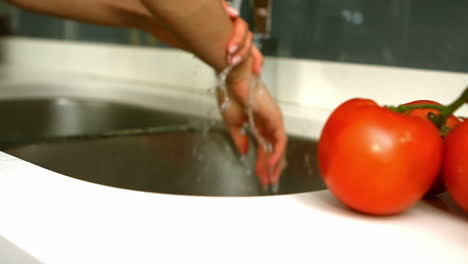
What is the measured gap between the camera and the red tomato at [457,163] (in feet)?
1.36

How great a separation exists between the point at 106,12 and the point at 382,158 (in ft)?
2.20

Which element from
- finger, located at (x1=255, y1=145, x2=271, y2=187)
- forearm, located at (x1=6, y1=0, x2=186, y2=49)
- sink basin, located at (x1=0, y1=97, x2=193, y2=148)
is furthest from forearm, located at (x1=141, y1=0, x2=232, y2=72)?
sink basin, located at (x1=0, y1=97, x2=193, y2=148)

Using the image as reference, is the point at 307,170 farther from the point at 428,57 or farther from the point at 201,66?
the point at 201,66

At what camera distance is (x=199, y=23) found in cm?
73

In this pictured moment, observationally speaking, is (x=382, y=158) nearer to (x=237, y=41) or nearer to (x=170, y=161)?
(x=237, y=41)

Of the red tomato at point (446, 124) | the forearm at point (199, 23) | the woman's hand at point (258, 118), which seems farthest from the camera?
the woman's hand at point (258, 118)

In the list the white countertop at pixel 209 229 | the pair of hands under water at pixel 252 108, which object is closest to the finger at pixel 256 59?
the pair of hands under water at pixel 252 108

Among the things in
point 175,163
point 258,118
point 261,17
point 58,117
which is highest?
point 261,17

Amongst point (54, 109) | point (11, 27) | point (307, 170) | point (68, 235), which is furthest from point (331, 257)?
point (11, 27)

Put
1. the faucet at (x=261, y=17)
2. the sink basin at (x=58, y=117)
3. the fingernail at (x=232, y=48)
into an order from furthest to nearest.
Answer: the sink basin at (x=58, y=117) < the faucet at (x=261, y=17) < the fingernail at (x=232, y=48)

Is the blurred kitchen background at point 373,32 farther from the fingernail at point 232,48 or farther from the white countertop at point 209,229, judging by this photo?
the white countertop at point 209,229

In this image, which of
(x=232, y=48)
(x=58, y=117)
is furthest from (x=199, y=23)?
(x=58, y=117)

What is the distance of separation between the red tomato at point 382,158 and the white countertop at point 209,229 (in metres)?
0.02

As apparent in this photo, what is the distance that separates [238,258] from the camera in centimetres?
36
